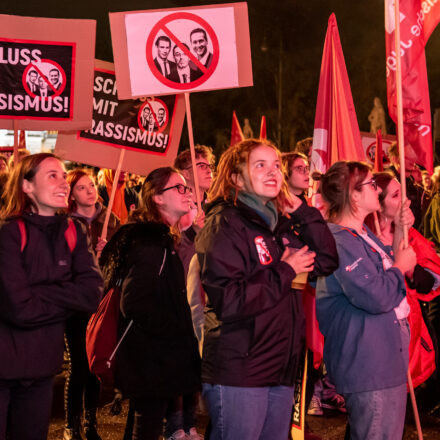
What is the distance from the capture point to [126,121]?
21.7 feet

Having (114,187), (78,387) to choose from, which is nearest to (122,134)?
(114,187)

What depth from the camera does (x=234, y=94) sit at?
104 ft

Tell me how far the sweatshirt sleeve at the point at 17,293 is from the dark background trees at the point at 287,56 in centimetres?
2506

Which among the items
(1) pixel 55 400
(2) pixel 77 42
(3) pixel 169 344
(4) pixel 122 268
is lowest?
(1) pixel 55 400

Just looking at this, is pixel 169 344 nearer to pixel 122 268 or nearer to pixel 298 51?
pixel 122 268

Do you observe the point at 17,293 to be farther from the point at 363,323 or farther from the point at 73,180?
the point at 73,180

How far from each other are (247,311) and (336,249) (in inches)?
28.7

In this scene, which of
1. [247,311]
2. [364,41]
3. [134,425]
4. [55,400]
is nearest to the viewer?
[247,311]

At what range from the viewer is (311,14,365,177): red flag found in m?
5.61

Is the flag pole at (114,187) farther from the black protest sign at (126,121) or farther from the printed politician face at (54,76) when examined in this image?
the printed politician face at (54,76)

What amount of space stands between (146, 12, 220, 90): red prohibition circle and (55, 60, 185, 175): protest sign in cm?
117

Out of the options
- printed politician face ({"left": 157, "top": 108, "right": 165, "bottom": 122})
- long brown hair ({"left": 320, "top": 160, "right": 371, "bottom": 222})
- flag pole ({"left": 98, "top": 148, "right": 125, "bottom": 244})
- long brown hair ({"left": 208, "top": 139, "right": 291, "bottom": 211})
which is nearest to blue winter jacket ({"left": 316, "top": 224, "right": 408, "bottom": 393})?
long brown hair ({"left": 320, "top": 160, "right": 371, "bottom": 222})

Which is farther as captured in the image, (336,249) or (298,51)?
(298,51)

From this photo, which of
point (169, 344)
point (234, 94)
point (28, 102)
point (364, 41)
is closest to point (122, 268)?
point (169, 344)
